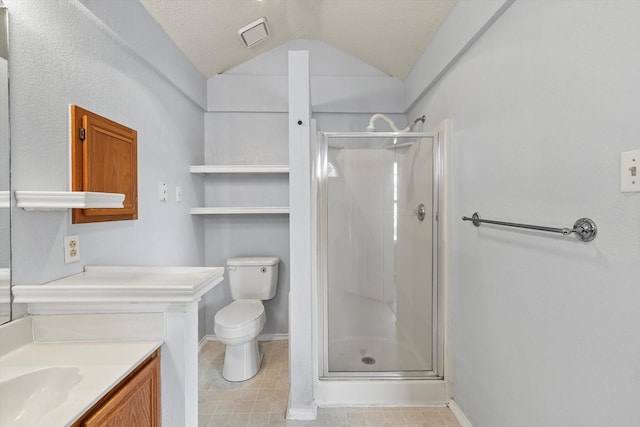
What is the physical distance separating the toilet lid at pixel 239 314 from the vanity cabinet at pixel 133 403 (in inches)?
36.7

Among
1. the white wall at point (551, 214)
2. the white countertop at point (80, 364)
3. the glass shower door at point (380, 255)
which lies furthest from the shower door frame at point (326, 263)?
the white countertop at point (80, 364)

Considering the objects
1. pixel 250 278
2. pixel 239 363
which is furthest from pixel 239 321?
pixel 250 278

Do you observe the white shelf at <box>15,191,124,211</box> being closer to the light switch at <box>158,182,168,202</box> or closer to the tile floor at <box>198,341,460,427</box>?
the light switch at <box>158,182,168,202</box>

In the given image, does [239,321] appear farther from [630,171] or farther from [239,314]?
[630,171]

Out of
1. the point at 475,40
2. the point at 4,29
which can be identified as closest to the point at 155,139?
the point at 4,29

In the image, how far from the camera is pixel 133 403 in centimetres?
90

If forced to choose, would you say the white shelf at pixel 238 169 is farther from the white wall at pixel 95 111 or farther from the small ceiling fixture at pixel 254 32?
the small ceiling fixture at pixel 254 32

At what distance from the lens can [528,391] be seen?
1144 millimetres

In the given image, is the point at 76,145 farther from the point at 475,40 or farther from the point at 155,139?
the point at 475,40

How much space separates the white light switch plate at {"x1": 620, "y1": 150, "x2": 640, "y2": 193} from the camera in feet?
2.44

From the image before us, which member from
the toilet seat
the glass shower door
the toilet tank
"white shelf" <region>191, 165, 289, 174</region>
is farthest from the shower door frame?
the toilet tank

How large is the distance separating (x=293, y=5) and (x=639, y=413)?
9.19 ft

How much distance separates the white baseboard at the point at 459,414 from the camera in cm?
160

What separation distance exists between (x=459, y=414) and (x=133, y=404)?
1.72 meters
